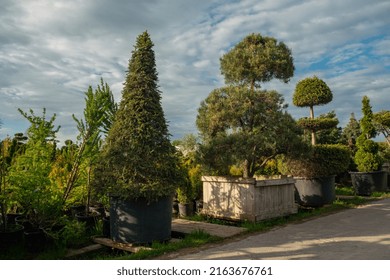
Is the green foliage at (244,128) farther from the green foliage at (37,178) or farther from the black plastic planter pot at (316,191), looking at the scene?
the green foliage at (37,178)

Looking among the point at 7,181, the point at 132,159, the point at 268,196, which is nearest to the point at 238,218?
the point at 268,196

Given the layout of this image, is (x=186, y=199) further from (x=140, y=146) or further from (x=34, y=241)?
(x=34, y=241)

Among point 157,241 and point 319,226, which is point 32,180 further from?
point 319,226

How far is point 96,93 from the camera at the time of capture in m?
7.02

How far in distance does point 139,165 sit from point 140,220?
922 mm

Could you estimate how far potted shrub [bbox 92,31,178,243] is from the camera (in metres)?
5.82

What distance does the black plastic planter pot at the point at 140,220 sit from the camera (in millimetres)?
5816

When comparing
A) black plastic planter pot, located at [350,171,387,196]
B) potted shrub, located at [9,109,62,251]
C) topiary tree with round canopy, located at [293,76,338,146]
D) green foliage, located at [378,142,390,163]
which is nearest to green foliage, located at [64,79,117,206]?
potted shrub, located at [9,109,62,251]

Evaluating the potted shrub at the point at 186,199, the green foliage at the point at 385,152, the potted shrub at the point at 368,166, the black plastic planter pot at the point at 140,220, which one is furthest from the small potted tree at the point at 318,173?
the green foliage at the point at 385,152

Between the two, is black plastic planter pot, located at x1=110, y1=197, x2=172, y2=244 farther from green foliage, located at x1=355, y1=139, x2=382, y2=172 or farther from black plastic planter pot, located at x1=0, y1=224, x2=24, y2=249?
green foliage, located at x1=355, y1=139, x2=382, y2=172

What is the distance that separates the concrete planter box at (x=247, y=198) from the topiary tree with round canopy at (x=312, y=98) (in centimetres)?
434

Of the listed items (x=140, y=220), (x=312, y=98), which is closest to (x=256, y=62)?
(x=312, y=98)

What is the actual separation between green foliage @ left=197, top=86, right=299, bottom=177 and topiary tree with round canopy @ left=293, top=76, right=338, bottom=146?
4089mm

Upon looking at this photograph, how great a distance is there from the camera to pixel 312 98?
1277cm
